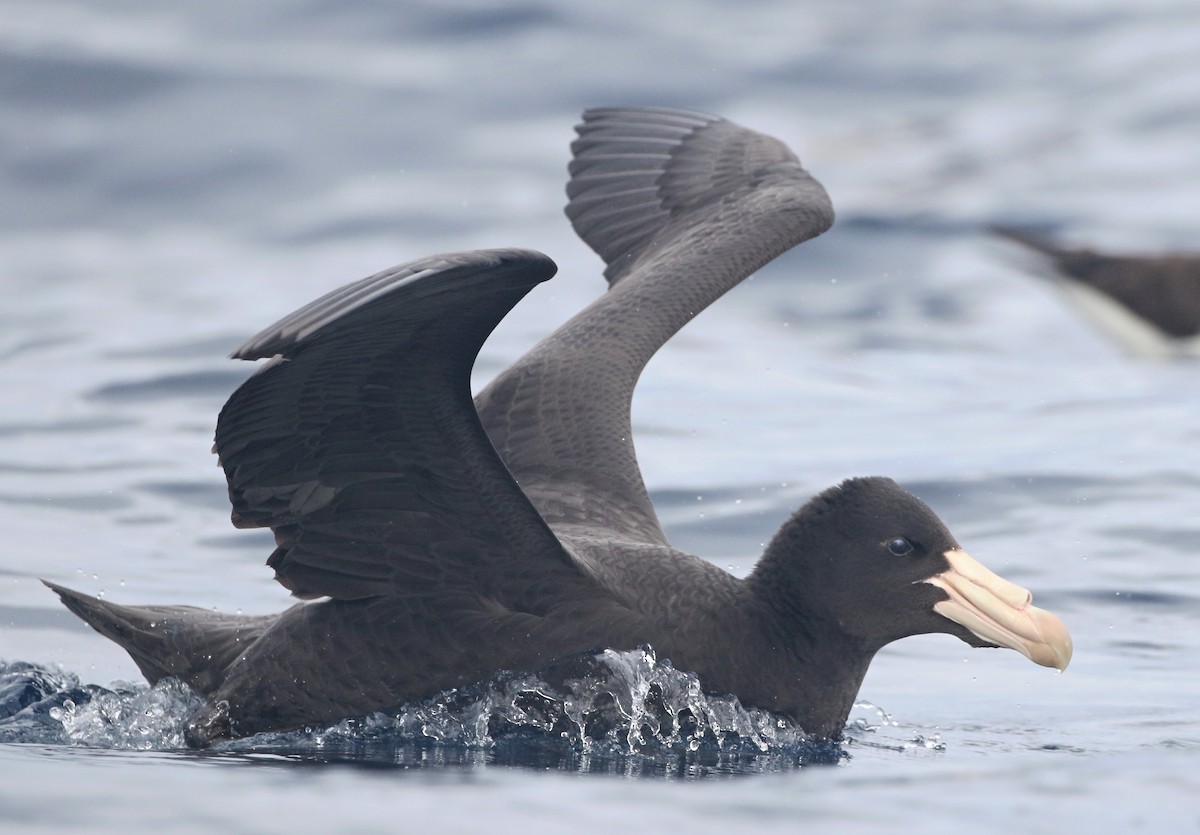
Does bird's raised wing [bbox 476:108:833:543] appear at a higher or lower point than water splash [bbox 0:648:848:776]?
higher

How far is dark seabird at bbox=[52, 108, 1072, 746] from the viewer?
213 inches

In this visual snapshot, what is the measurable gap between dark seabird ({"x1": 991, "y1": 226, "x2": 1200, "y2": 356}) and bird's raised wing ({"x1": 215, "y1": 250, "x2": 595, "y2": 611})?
9.58 meters

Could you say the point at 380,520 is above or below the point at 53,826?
above

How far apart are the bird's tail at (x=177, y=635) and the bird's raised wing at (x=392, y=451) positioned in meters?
0.51

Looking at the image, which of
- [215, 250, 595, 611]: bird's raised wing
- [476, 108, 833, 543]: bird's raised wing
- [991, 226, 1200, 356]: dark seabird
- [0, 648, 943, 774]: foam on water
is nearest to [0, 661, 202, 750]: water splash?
[0, 648, 943, 774]: foam on water

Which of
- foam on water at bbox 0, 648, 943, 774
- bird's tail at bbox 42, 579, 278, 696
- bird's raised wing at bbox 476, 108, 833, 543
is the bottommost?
foam on water at bbox 0, 648, 943, 774

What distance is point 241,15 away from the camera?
1870 centimetres

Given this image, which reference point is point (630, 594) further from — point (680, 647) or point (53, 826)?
point (53, 826)

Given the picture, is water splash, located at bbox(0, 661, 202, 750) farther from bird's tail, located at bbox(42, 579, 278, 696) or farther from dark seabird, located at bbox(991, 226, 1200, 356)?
dark seabird, located at bbox(991, 226, 1200, 356)

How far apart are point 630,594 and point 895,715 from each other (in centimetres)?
141

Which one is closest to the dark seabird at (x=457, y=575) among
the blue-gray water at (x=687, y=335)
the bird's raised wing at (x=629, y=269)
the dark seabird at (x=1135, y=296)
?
the bird's raised wing at (x=629, y=269)

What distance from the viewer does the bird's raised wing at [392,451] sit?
16.5 ft

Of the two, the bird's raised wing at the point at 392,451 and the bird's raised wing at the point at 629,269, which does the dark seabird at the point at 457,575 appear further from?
the bird's raised wing at the point at 629,269

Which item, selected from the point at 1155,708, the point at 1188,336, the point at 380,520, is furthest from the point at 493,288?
the point at 1188,336
